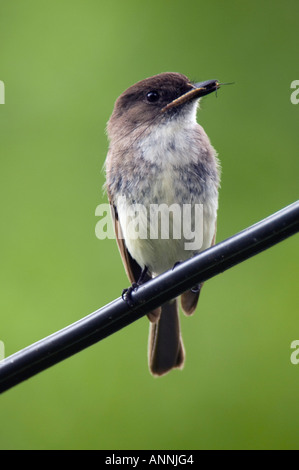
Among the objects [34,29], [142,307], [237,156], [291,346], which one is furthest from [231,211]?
[142,307]

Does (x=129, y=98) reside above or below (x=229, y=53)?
below

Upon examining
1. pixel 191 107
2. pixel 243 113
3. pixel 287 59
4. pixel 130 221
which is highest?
pixel 287 59

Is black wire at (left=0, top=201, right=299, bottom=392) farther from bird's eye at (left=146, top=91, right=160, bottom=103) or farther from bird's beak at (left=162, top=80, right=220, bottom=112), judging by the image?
bird's eye at (left=146, top=91, right=160, bottom=103)

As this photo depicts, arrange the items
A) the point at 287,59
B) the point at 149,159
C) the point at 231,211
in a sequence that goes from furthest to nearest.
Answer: the point at 287,59, the point at 231,211, the point at 149,159

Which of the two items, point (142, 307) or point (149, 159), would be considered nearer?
point (142, 307)

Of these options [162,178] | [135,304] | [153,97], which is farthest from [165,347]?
[135,304]

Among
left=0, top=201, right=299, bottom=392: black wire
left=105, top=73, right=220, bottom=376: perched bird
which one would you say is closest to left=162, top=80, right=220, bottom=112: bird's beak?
left=105, top=73, right=220, bottom=376: perched bird

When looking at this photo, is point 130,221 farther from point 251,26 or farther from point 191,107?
point 251,26
